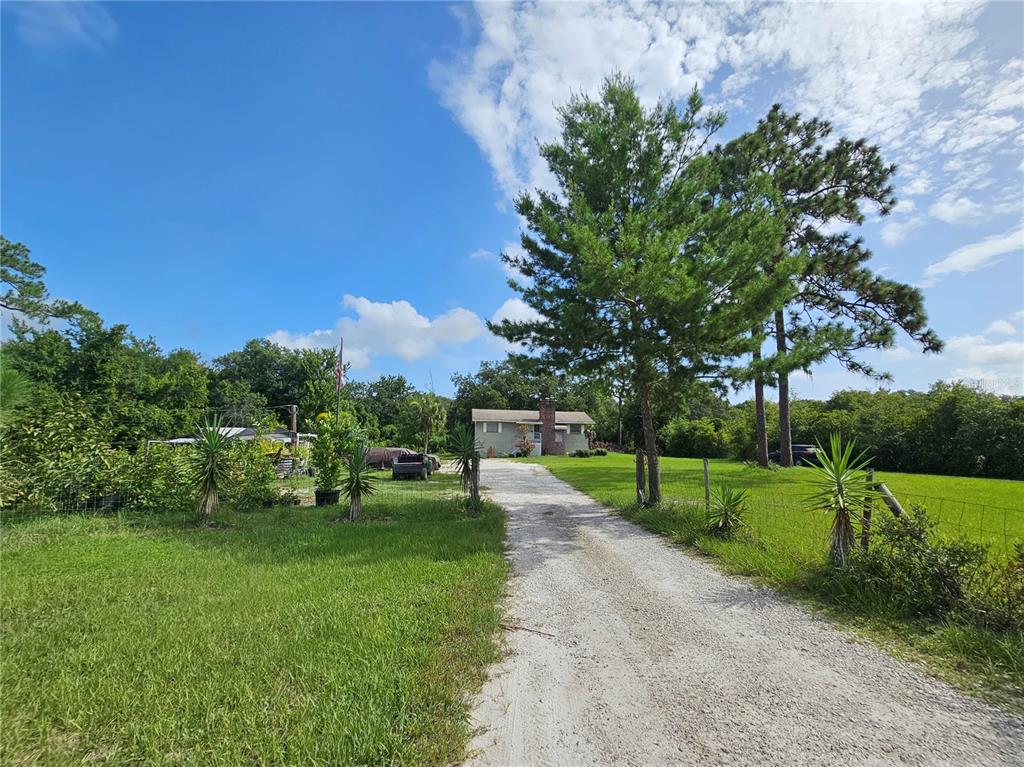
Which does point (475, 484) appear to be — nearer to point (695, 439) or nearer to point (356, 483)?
point (356, 483)

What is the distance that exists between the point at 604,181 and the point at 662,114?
6.27 ft

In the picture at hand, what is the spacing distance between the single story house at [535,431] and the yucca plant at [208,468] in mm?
31432

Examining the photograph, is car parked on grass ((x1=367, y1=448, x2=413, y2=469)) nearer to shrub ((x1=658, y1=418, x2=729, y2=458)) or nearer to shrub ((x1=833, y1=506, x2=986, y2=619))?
shrub ((x1=833, y1=506, x2=986, y2=619))

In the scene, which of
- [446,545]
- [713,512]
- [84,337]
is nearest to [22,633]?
[446,545]

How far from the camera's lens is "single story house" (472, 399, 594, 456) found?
135ft

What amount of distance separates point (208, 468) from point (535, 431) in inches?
1353

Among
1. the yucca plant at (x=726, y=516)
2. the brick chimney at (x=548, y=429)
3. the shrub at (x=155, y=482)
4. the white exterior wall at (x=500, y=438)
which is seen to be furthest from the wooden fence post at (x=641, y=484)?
the white exterior wall at (x=500, y=438)

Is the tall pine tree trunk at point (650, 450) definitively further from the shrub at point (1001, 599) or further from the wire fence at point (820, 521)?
the shrub at point (1001, 599)

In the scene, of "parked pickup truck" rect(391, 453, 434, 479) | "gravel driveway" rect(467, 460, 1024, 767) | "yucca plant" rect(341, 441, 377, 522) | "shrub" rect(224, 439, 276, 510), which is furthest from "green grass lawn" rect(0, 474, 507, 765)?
"parked pickup truck" rect(391, 453, 434, 479)

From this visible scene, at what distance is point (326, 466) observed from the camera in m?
12.0

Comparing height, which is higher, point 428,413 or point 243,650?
point 428,413

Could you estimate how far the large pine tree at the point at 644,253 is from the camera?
28.9 feet

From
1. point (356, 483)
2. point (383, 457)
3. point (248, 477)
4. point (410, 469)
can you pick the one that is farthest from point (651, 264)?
point (383, 457)

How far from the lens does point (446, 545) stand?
6.95m
